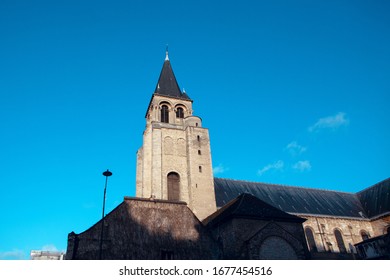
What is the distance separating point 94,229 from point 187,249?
5.55 meters

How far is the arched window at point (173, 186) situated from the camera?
93.1 ft

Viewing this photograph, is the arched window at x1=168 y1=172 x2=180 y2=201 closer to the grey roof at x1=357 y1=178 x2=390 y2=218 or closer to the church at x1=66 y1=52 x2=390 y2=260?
the church at x1=66 y1=52 x2=390 y2=260

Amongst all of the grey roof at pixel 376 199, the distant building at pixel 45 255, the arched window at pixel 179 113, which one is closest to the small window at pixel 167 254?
the distant building at pixel 45 255

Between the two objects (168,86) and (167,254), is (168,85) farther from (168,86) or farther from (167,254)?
(167,254)

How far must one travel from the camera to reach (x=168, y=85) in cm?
3747

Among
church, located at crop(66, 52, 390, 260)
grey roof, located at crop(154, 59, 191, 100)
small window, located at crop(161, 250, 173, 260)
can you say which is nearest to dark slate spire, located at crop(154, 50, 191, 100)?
grey roof, located at crop(154, 59, 191, 100)

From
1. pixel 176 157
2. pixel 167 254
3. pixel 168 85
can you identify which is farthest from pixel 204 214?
pixel 168 85

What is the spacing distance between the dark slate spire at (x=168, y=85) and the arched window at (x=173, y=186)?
10.2 metres

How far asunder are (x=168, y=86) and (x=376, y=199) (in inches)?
1036

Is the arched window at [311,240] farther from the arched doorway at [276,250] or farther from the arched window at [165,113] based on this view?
the arched window at [165,113]

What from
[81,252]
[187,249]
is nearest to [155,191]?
[187,249]

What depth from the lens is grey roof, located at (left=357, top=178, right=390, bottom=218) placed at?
111 ft

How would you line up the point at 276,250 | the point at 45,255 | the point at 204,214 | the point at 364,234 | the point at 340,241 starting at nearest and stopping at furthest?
1. the point at 276,250
2. the point at 45,255
3. the point at 204,214
4. the point at 340,241
5. the point at 364,234
